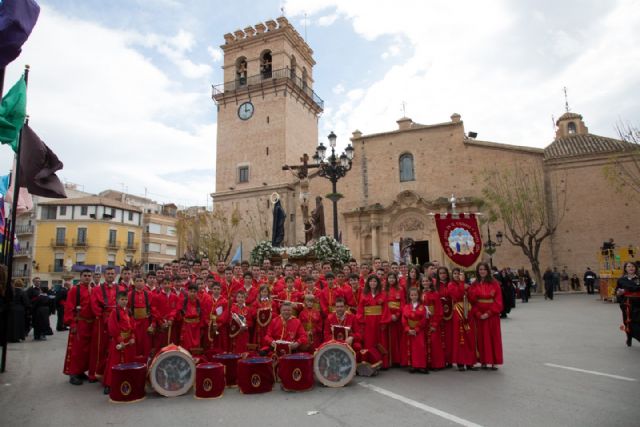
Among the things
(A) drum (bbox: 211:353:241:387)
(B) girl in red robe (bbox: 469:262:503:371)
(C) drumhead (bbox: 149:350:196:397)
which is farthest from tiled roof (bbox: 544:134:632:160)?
(C) drumhead (bbox: 149:350:196:397)

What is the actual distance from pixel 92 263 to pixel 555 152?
1694 inches

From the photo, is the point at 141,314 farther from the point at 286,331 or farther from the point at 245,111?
the point at 245,111

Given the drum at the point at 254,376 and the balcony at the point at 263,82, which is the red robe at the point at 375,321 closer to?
the drum at the point at 254,376

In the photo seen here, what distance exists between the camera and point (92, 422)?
5.07 m

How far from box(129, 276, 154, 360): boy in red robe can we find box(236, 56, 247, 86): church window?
31.6 m

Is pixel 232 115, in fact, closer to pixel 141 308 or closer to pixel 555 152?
pixel 555 152

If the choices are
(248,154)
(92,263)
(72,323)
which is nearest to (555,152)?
(248,154)

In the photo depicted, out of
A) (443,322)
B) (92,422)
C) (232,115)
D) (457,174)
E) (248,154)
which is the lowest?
(92,422)

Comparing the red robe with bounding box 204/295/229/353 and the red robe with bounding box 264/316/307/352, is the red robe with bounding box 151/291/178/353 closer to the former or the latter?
the red robe with bounding box 204/295/229/353

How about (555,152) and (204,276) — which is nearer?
(204,276)

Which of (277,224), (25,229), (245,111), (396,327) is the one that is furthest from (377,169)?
(25,229)

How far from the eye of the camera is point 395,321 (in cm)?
765

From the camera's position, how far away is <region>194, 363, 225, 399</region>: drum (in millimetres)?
5898

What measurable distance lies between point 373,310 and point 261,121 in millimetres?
29195
